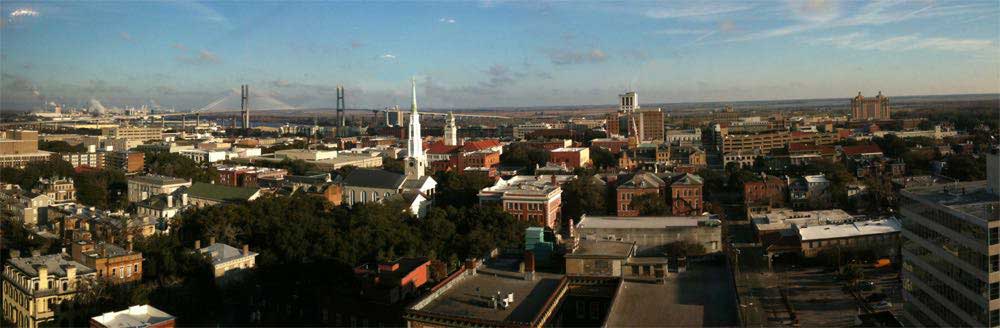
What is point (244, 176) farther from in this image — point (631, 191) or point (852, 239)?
point (852, 239)

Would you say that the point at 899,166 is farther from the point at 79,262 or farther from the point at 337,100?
the point at 337,100

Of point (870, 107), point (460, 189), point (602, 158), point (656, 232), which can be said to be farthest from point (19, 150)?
point (870, 107)

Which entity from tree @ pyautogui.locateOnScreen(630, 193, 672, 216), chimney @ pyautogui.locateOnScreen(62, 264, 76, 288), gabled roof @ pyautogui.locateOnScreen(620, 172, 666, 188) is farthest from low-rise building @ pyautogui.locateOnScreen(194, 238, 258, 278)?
gabled roof @ pyautogui.locateOnScreen(620, 172, 666, 188)

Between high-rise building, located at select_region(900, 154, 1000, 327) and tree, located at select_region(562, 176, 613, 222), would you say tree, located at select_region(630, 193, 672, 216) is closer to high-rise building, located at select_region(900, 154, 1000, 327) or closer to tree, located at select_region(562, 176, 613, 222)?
tree, located at select_region(562, 176, 613, 222)

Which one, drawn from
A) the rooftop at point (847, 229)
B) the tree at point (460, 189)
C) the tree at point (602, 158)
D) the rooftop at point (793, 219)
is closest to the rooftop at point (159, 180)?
the tree at point (460, 189)

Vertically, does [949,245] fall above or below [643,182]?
above

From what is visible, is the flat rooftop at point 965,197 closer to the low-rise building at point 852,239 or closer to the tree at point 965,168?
the low-rise building at point 852,239
